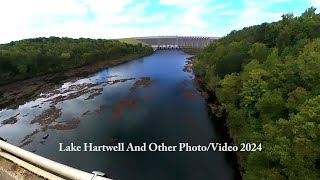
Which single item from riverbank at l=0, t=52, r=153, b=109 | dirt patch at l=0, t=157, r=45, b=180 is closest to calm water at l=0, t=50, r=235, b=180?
riverbank at l=0, t=52, r=153, b=109

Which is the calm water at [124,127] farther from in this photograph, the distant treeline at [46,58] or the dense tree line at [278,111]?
the distant treeline at [46,58]

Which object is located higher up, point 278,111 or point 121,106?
point 278,111

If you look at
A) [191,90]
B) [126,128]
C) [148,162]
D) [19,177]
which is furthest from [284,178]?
[191,90]

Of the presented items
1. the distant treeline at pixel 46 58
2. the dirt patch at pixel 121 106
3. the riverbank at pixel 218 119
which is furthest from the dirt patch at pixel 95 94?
the distant treeline at pixel 46 58

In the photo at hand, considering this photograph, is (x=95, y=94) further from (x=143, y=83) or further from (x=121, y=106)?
(x=143, y=83)

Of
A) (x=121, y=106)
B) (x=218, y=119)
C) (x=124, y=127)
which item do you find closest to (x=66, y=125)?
(x=124, y=127)

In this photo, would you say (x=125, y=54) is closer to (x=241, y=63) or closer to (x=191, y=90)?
(x=191, y=90)
